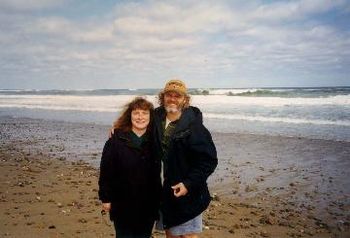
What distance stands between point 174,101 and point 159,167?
2.18 ft

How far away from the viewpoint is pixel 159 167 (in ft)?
13.2

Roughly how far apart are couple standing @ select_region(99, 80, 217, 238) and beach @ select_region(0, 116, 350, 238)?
2.24 metres

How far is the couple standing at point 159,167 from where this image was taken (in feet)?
12.7

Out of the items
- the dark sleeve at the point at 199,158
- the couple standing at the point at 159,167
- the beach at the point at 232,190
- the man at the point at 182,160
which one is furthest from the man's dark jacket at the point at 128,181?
the beach at the point at 232,190

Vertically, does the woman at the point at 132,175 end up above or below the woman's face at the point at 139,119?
below

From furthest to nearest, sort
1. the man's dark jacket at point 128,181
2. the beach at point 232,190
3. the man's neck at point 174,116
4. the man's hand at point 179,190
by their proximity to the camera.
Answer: the beach at point 232,190
the man's neck at point 174,116
the man's dark jacket at point 128,181
the man's hand at point 179,190

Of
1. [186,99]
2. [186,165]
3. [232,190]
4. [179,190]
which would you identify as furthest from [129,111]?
[232,190]

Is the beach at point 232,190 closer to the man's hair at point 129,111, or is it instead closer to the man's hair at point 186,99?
the man's hair at point 129,111

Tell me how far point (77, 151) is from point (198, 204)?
10.5 m

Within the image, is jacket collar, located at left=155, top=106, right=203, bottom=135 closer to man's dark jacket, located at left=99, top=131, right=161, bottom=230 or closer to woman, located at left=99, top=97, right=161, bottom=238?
woman, located at left=99, top=97, right=161, bottom=238

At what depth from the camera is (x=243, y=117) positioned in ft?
80.8

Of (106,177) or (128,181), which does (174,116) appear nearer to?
(128,181)

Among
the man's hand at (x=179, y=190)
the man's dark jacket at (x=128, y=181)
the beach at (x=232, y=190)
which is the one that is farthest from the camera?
the beach at (x=232, y=190)

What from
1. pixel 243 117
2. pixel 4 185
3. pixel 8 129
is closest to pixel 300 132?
pixel 243 117
